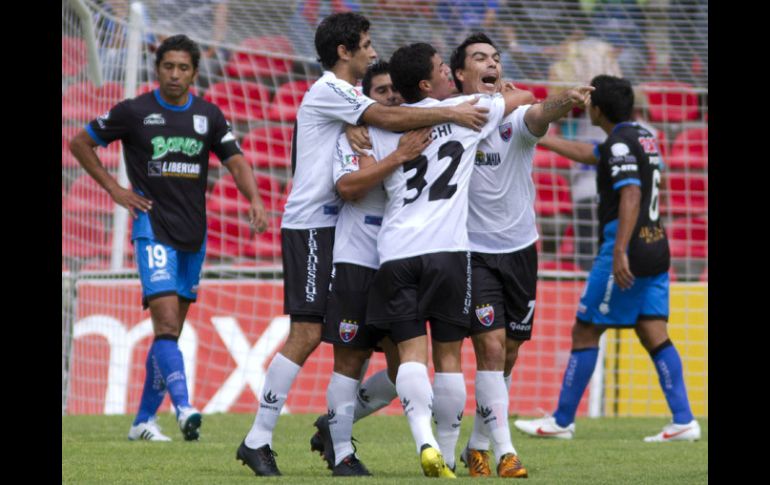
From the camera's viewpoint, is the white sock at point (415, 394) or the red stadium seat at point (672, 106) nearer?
the white sock at point (415, 394)

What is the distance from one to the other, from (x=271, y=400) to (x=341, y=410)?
0.32m

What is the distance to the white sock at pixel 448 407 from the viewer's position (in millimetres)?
5113

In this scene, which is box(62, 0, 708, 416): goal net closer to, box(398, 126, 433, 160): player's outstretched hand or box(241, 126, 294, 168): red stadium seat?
box(241, 126, 294, 168): red stadium seat

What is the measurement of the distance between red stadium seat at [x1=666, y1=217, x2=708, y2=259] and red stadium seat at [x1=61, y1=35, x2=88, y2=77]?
5797 millimetres

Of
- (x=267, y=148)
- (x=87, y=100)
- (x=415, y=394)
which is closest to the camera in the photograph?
(x=415, y=394)

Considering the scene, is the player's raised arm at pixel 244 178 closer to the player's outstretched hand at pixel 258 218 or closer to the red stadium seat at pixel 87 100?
the player's outstretched hand at pixel 258 218

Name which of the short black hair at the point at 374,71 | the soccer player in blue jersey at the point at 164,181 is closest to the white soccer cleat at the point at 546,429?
the soccer player in blue jersey at the point at 164,181

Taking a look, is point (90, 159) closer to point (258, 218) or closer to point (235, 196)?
point (258, 218)

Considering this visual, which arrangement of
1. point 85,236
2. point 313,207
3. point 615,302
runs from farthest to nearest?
point 85,236 < point 615,302 < point 313,207

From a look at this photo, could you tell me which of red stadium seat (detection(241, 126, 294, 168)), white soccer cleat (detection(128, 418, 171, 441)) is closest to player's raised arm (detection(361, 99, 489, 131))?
white soccer cleat (detection(128, 418, 171, 441))

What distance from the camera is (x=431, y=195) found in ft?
16.9

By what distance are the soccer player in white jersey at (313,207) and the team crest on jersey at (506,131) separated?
305mm

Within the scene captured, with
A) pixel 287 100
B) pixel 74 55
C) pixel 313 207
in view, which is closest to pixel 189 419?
pixel 313 207
